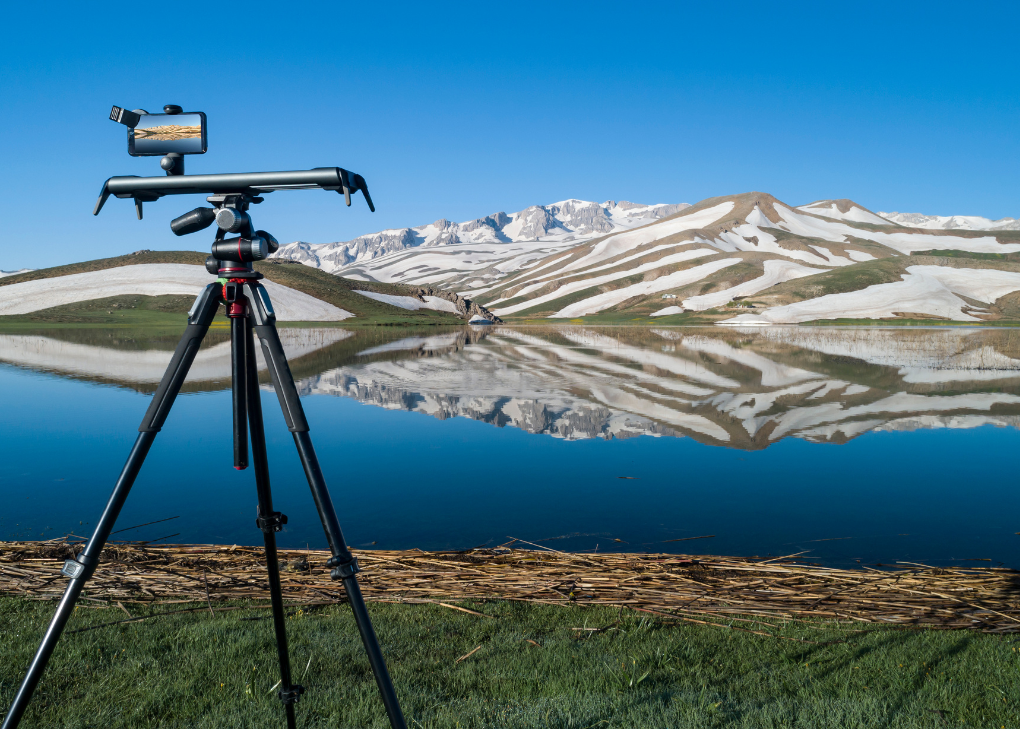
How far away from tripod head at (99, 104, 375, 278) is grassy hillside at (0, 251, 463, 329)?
247 ft

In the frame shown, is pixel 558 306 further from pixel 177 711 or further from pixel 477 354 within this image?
pixel 177 711

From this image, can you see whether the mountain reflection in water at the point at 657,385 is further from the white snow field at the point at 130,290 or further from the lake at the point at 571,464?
the white snow field at the point at 130,290

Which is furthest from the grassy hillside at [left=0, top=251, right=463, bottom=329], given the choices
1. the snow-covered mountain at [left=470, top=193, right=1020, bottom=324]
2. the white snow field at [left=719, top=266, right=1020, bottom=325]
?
the white snow field at [left=719, top=266, right=1020, bottom=325]

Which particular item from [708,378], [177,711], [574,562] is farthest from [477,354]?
[177,711]

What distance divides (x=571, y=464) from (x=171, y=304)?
286ft

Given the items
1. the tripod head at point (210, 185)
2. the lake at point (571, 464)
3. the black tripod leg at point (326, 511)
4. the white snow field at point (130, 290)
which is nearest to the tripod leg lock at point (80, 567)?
the black tripod leg at point (326, 511)

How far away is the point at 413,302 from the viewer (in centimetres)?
10900

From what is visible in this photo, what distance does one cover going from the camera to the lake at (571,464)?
7.83 m

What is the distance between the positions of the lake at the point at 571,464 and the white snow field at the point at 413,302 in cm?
8406

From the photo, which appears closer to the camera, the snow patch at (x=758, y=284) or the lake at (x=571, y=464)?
the lake at (x=571, y=464)

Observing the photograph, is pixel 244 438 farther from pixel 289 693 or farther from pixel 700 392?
pixel 700 392

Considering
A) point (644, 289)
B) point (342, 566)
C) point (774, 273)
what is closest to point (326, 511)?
point (342, 566)

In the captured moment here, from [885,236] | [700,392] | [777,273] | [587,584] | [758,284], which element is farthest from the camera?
[885,236]

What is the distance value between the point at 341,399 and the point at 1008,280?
412 ft
